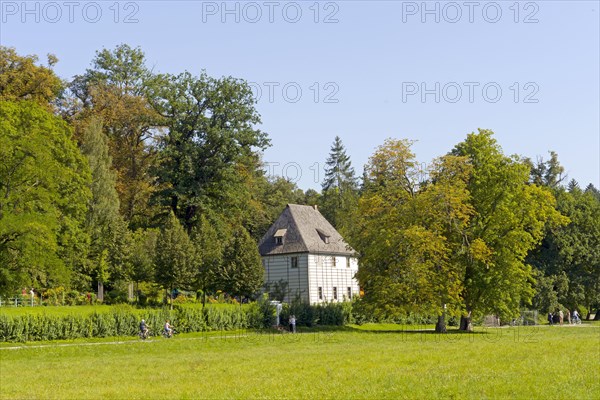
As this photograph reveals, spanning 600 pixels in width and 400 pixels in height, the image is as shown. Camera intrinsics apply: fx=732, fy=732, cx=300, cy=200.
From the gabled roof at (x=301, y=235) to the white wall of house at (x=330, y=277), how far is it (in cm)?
96

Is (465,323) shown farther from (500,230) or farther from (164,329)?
(164,329)

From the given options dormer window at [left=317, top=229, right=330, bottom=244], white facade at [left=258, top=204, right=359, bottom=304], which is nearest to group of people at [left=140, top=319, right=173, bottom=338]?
white facade at [left=258, top=204, right=359, bottom=304]

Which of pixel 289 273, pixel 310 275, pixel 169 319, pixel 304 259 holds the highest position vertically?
pixel 304 259

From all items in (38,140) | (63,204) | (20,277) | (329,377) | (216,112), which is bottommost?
(329,377)

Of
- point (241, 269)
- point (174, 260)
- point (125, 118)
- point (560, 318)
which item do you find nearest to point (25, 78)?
point (125, 118)

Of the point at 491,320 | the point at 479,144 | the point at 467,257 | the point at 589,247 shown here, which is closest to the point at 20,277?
the point at 467,257

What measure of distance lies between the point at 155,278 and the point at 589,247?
148 feet

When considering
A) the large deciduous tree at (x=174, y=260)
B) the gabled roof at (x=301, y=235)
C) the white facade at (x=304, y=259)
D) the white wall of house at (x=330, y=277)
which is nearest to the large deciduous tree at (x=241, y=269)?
the large deciduous tree at (x=174, y=260)

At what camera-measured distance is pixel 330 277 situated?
80562 mm

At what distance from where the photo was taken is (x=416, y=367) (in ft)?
86.3

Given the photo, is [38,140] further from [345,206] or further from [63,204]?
[345,206]

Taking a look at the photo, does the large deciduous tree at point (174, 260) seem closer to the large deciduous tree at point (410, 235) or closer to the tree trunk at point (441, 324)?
the large deciduous tree at point (410, 235)

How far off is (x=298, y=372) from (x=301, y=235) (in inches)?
2084

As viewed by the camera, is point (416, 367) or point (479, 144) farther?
point (479, 144)
